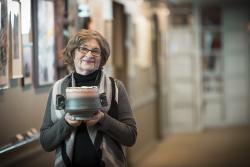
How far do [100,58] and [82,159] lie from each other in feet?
1.58

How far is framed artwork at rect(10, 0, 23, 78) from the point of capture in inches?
140

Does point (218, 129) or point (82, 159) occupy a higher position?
point (82, 159)

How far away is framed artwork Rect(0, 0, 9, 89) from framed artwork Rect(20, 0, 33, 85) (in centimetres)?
23

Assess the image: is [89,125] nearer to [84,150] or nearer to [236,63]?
[84,150]

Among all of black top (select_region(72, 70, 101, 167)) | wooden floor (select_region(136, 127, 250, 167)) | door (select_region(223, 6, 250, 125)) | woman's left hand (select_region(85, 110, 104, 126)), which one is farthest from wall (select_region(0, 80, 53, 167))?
door (select_region(223, 6, 250, 125))

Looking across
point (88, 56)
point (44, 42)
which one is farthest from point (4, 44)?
point (88, 56)

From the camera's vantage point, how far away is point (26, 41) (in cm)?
387

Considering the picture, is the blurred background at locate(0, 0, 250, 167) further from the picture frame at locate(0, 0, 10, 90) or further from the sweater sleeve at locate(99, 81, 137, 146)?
the sweater sleeve at locate(99, 81, 137, 146)

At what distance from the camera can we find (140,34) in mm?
8125

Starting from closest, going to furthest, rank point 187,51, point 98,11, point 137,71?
point 98,11 → point 137,71 → point 187,51

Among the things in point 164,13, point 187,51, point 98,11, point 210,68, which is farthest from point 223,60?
point 98,11

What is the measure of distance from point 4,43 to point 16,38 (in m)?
0.23

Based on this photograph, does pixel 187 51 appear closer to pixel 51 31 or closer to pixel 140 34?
pixel 140 34

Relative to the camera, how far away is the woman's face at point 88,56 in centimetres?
271
